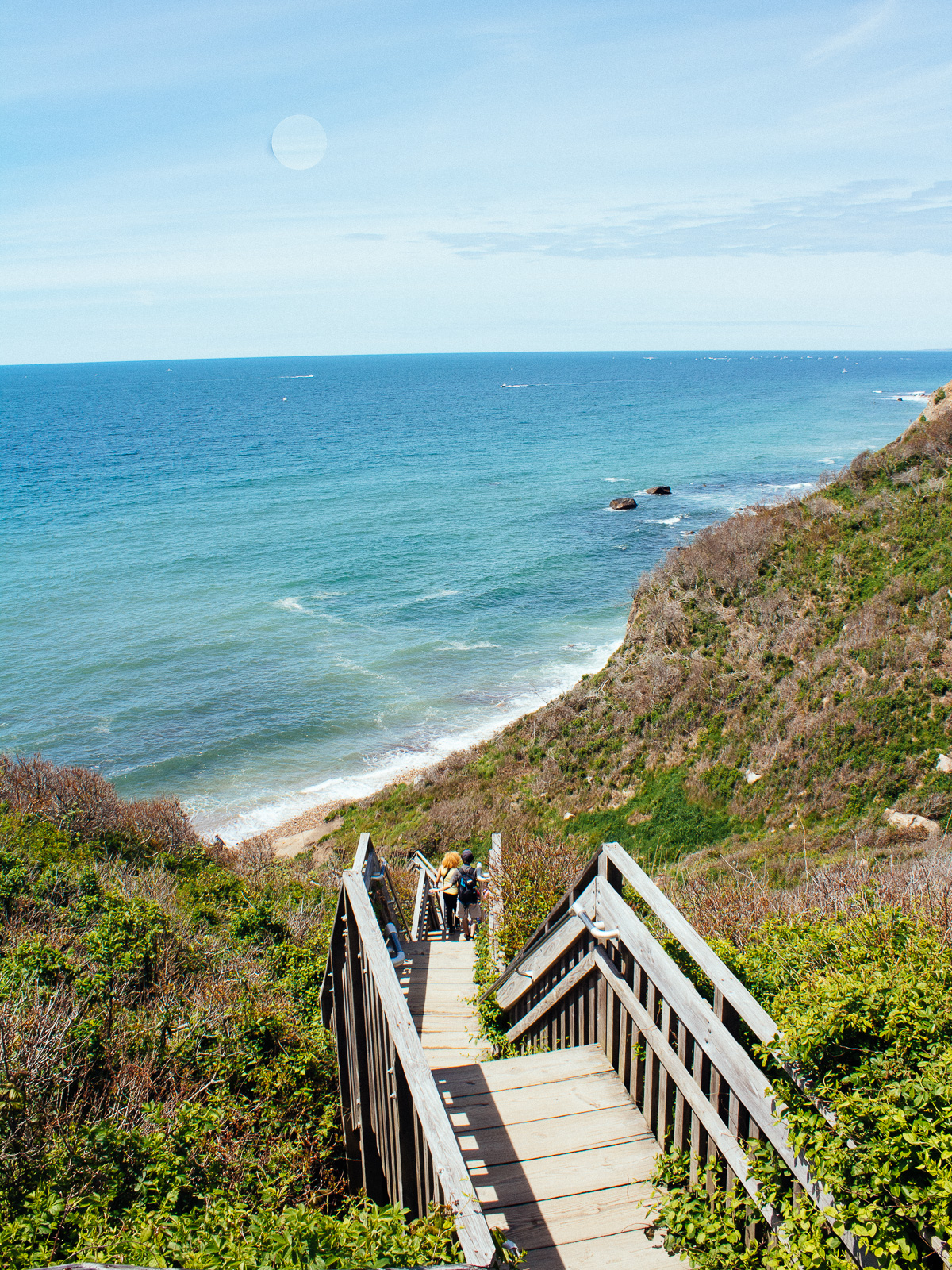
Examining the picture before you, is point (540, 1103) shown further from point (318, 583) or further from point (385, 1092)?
point (318, 583)

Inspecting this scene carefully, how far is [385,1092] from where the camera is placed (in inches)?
161

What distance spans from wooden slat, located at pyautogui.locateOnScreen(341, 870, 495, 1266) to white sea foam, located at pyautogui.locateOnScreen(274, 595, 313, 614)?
3871cm

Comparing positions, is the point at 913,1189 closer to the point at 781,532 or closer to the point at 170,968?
the point at 170,968

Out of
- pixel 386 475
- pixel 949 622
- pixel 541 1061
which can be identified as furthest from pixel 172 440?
pixel 541 1061

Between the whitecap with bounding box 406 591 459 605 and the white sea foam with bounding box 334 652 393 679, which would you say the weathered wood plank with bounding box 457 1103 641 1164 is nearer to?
the white sea foam with bounding box 334 652 393 679

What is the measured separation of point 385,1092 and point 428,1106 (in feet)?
4.10

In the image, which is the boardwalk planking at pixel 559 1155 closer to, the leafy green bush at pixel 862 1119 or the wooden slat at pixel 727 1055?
the leafy green bush at pixel 862 1119

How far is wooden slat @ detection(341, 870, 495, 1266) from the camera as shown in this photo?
7.98 ft

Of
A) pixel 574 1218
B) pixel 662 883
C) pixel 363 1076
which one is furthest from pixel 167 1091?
pixel 662 883

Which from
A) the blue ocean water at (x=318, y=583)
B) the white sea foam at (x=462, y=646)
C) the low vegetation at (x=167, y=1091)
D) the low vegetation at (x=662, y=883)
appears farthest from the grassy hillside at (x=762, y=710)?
the white sea foam at (x=462, y=646)

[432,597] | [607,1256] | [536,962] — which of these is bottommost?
[432,597]

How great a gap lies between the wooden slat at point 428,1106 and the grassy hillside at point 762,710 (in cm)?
952

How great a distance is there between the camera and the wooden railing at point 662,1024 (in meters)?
3.25

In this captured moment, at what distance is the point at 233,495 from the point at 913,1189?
7146 centimetres
